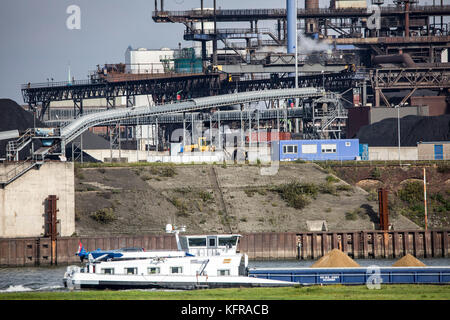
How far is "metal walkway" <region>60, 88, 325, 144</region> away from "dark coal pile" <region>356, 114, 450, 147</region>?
1258 cm

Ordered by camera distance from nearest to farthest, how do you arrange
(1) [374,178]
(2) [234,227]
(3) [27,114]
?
(2) [234,227], (1) [374,178], (3) [27,114]

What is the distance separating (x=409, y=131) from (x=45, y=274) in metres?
68.1

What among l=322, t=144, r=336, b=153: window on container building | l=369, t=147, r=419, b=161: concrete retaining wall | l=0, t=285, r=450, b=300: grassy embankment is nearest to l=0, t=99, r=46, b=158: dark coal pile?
l=322, t=144, r=336, b=153: window on container building

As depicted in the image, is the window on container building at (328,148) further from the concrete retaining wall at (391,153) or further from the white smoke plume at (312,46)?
the white smoke plume at (312,46)

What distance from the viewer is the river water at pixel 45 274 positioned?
177ft

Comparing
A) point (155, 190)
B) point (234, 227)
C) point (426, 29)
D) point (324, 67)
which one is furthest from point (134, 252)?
point (426, 29)

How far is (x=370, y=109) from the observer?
4980 inches

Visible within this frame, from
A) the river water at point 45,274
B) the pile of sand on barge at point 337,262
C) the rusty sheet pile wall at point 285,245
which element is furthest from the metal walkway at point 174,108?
the pile of sand on barge at point 337,262

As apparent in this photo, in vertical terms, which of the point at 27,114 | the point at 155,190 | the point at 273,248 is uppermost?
the point at 27,114

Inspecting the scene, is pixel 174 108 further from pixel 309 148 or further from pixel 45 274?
pixel 45 274

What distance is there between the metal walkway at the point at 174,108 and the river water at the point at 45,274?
1269 inches

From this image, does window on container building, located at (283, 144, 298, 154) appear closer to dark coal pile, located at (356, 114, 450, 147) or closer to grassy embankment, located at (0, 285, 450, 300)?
dark coal pile, located at (356, 114, 450, 147)
